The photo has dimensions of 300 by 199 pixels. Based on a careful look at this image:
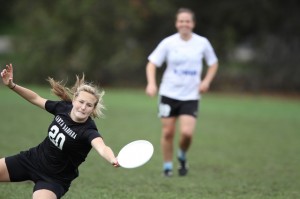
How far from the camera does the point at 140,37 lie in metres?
32.4

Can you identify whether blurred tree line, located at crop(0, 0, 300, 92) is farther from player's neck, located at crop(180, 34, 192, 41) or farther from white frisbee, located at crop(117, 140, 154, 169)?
white frisbee, located at crop(117, 140, 154, 169)

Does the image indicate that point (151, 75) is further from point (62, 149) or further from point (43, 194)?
point (43, 194)

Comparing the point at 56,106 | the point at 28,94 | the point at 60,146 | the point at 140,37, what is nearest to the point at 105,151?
the point at 60,146

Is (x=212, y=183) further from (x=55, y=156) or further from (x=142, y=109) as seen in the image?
(x=142, y=109)

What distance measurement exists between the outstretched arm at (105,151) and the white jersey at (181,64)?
145 inches

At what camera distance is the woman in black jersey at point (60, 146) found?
238 inches

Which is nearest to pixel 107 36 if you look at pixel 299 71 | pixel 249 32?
pixel 249 32

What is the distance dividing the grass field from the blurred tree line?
7258mm

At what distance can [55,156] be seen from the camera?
6.26 m

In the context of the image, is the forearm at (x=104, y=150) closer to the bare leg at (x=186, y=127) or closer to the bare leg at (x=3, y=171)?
the bare leg at (x=3, y=171)

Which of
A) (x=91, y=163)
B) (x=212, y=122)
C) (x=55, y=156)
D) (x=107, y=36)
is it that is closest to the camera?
(x=55, y=156)

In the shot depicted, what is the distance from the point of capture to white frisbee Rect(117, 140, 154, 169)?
514 cm

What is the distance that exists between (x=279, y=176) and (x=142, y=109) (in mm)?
12067

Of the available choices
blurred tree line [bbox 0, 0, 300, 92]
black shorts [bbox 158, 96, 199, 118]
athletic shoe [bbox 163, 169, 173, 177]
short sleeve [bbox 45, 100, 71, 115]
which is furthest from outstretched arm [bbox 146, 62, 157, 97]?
blurred tree line [bbox 0, 0, 300, 92]
